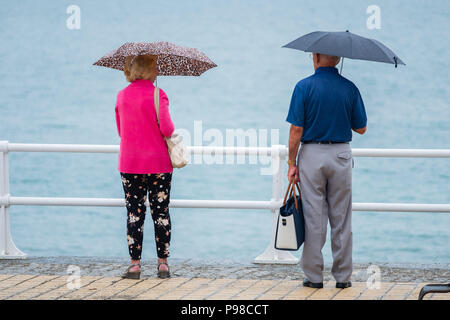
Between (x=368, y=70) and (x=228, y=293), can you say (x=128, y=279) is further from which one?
(x=368, y=70)

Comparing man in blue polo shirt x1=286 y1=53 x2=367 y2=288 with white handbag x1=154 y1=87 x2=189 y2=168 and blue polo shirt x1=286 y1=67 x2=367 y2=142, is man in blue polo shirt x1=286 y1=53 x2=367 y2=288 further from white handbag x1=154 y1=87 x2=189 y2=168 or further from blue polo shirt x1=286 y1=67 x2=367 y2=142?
white handbag x1=154 y1=87 x2=189 y2=168

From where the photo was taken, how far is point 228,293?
510 cm

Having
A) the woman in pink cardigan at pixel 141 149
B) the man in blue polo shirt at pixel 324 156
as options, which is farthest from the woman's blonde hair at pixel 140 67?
the man in blue polo shirt at pixel 324 156

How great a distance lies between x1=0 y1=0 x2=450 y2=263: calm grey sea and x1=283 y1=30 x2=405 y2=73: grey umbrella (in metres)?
18.4

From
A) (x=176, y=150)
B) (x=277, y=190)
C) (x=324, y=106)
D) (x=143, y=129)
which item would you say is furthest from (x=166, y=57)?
(x=277, y=190)

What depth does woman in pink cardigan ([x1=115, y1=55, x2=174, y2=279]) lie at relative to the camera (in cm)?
527

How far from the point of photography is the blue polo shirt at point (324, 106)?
504 cm

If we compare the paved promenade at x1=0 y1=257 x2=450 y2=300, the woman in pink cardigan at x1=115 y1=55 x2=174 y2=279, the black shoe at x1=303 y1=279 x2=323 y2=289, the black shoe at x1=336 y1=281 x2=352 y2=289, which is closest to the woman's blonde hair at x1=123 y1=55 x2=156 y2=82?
the woman in pink cardigan at x1=115 y1=55 x2=174 y2=279

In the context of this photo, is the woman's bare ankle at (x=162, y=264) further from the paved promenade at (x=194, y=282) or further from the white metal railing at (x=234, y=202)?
the white metal railing at (x=234, y=202)

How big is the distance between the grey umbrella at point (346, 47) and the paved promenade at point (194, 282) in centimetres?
156

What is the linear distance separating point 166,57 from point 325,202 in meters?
1.54

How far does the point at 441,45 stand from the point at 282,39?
1020 cm

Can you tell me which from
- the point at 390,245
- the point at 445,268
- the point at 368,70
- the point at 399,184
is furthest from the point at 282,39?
the point at 445,268

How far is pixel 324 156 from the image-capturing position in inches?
201
